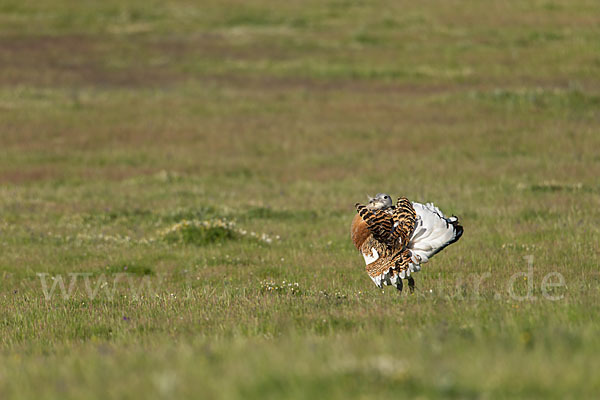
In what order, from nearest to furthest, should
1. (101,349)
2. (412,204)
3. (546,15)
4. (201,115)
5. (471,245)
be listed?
(101,349) < (412,204) < (471,245) < (201,115) < (546,15)

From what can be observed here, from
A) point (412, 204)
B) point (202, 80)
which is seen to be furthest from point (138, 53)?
point (412, 204)

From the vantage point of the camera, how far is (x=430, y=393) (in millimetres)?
4512

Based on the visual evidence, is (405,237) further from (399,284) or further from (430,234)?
(399,284)

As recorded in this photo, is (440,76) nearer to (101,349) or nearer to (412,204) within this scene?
(412,204)

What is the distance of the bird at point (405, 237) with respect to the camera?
29.7ft

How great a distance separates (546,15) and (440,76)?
2645 centimetres

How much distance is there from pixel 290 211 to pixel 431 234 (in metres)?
10.6

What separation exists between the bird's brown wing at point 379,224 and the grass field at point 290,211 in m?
0.79

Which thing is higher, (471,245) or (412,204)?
(412,204)

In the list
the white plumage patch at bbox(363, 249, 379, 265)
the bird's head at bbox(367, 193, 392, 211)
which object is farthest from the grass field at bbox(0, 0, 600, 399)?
the bird's head at bbox(367, 193, 392, 211)

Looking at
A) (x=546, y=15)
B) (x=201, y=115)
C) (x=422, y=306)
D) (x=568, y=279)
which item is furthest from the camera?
(x=546, y=15)

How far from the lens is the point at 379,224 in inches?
359

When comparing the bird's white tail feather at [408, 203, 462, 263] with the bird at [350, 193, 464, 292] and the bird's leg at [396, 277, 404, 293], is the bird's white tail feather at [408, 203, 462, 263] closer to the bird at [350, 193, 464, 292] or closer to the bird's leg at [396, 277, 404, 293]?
the bird at [350, 193, 464, 292]

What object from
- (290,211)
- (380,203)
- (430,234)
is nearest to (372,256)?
(380,203)
